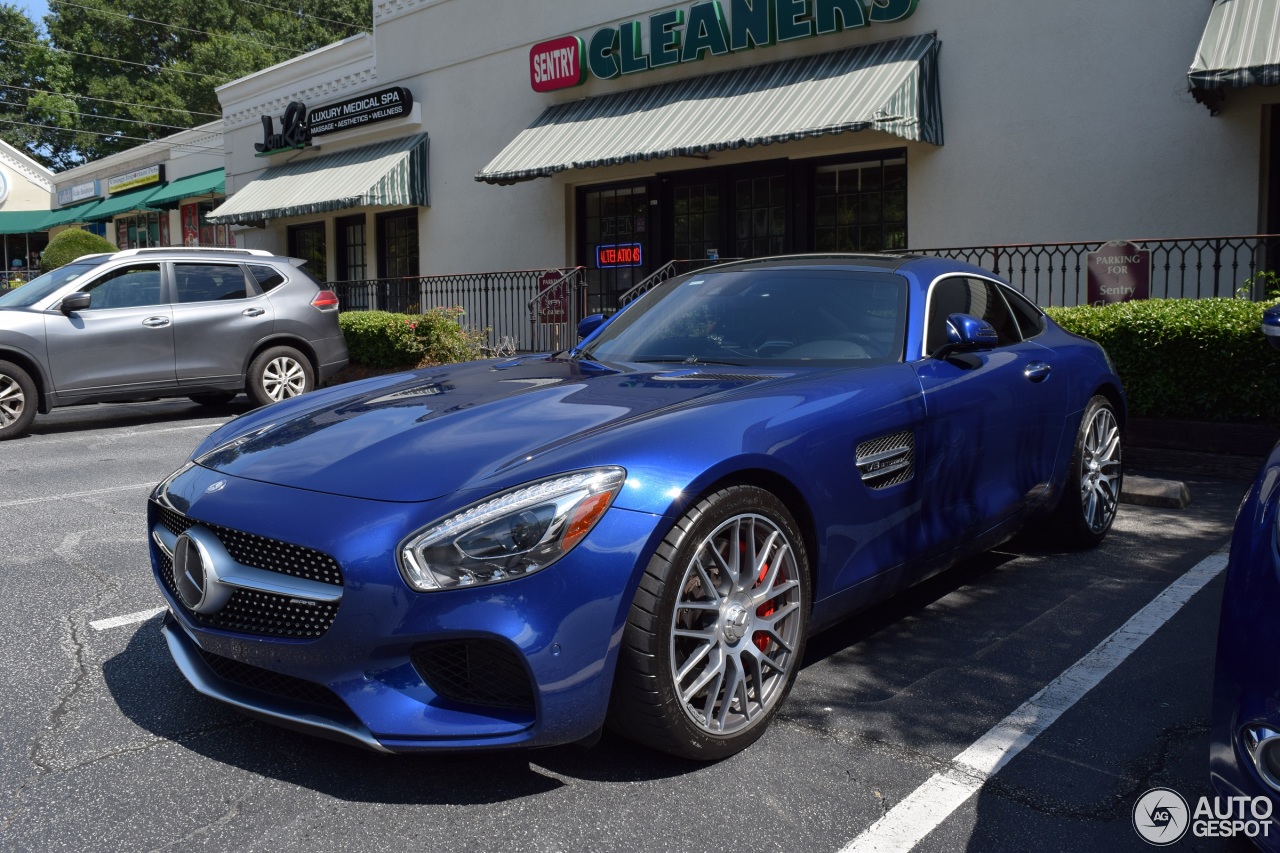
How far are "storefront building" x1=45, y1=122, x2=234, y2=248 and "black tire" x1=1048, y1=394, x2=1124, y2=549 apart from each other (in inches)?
953

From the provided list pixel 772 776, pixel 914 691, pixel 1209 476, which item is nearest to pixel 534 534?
pixel 772 776

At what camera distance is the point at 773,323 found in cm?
432

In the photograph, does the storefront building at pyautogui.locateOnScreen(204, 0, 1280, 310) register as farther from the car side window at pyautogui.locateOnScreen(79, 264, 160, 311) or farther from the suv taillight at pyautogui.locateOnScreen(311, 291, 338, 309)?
the car side window at pyautogui.locateOnScreen(79, 264, 160, 311)

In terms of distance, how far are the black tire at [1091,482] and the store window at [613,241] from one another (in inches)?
412

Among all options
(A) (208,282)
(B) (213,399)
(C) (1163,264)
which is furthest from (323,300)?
(C) (1163,264)

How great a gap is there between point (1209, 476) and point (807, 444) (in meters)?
5.58

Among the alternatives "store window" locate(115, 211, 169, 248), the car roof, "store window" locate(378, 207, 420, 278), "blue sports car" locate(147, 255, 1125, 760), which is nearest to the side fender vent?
"blue sports car" locate(147, 255, 1125, 760)

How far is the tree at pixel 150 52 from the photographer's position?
5012 centimetres

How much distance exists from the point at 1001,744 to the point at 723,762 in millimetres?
840

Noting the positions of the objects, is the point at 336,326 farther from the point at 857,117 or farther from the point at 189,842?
the point at 189,842

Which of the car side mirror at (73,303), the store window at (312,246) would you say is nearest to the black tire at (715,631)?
the car side mirror at (73,303)

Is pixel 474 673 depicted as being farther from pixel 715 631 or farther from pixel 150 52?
pixel 150 52

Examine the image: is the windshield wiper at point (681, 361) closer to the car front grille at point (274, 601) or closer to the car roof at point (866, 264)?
the car roof at point (866, 264)

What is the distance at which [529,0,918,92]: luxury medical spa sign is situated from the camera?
12.7 metres
